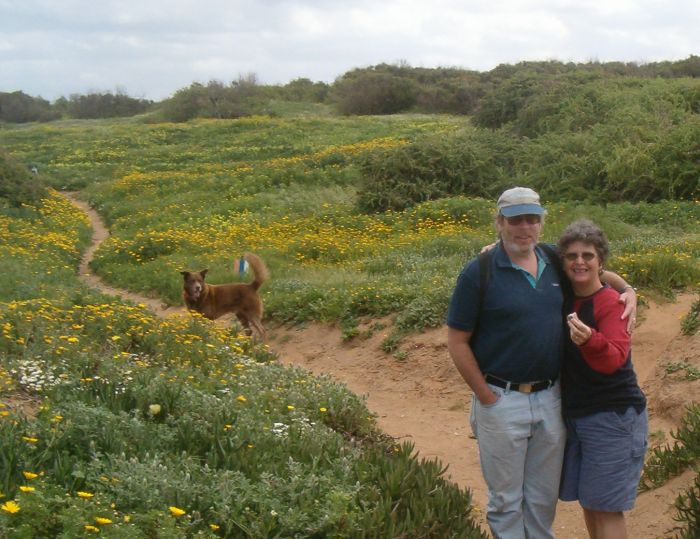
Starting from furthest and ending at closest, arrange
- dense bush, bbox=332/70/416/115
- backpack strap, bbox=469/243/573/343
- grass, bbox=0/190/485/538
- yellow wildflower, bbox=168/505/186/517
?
dense bush, bbox=332/70/416/115 → backpack strap, bbox=469/243/573/343 → grass, bbox=0/190/485/538 → yellow wildflower, bbox=168/505/186/517

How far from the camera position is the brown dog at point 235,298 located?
11.0 meters

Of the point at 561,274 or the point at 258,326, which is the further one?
the point at 258,326

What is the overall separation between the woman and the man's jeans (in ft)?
0.40

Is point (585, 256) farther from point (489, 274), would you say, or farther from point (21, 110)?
point (21, 110)

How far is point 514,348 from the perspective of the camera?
13.3 feet

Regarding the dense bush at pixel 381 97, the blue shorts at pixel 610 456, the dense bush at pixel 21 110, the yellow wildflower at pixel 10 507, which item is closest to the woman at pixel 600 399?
the blue shorts at pixel 610 456

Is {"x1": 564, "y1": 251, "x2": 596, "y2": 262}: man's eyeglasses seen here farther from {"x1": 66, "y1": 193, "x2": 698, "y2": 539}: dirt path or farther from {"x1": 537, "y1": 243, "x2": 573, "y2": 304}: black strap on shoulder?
{"x1": 66, "y1": 193, "x2": 698, "y2": 539}: dirt path

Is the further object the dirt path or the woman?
the dirt path

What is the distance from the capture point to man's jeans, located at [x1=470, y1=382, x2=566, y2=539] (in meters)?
4.11

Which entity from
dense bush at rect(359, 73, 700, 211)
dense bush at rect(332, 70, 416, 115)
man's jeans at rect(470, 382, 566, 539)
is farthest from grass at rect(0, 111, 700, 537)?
dense bush at rect(332, 70, 416, 115)

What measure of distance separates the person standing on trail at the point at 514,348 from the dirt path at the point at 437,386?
137cm

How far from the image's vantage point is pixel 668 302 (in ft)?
28.9

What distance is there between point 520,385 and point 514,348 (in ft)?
0.66

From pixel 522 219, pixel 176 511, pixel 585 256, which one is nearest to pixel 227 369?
pixel 176 511
